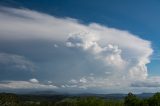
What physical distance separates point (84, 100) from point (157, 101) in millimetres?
35480

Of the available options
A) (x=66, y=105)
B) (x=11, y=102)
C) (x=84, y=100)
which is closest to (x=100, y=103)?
(x=84, y=100)

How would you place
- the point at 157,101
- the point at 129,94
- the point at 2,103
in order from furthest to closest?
the point at 2,103, the point at 129,94, the point at 157,101

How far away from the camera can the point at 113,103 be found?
15325 centimetres

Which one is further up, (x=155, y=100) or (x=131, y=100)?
(x=131, y=100)

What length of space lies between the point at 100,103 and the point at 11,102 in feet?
243

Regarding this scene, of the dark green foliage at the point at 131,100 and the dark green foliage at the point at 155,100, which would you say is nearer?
the dark green foliage at the point at 155,100

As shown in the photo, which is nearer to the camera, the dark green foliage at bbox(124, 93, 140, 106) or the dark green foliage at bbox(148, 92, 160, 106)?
the dark green foliage at bbox(148, 92, 160, 106)

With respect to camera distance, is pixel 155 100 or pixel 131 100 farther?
pixel 131 100

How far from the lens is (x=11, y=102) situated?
197 meters

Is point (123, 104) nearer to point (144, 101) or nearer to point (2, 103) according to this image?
point (144, 101)

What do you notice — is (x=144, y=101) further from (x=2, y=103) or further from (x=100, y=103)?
(x=2, y=103)

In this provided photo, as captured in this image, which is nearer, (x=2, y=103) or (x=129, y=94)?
(x=129, y=94)

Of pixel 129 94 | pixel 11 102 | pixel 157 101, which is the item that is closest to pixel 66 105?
pixel 11 102


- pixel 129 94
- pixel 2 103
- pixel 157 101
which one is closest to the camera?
pixel 157 101
